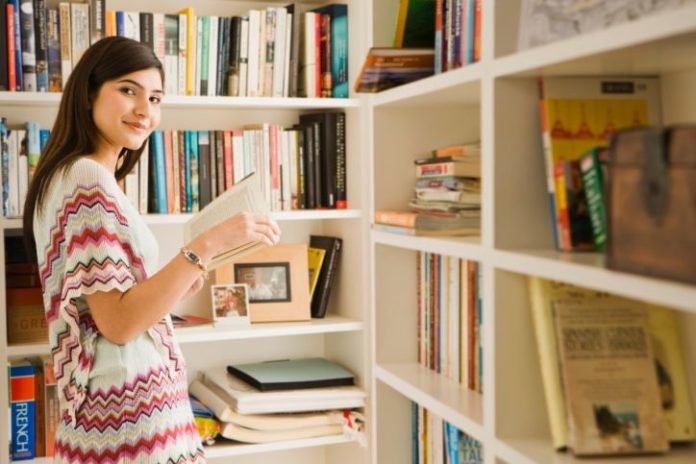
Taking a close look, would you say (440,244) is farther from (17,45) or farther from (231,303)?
(17,45)

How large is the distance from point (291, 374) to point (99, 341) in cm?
84

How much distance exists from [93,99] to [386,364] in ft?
2.92

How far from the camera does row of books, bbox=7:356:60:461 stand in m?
2.36

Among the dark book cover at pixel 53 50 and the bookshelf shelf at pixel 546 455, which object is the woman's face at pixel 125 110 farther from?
the bookshelf shelf at pixel 546 455

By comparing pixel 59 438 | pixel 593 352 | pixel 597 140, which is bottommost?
pixel 59 438

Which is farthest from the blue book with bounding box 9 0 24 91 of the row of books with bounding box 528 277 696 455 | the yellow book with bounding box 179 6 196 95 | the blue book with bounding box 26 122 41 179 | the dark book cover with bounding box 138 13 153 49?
the row of books with bounding box 528 277 696 455

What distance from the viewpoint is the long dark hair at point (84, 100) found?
1970 mm

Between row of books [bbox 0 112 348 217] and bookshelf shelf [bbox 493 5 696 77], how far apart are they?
1.40 meters

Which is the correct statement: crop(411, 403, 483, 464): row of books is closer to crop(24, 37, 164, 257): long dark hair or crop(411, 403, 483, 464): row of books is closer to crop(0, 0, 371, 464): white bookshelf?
crop(0, 0, 371, 464): white bookshelf

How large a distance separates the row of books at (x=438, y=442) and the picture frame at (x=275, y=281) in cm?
87

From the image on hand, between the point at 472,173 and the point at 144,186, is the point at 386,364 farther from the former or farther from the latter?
the point at 144,186

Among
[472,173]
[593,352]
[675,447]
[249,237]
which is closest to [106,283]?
[249,237]

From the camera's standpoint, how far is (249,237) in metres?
1.96

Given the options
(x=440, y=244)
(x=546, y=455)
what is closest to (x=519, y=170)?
(x=440, y=244)
